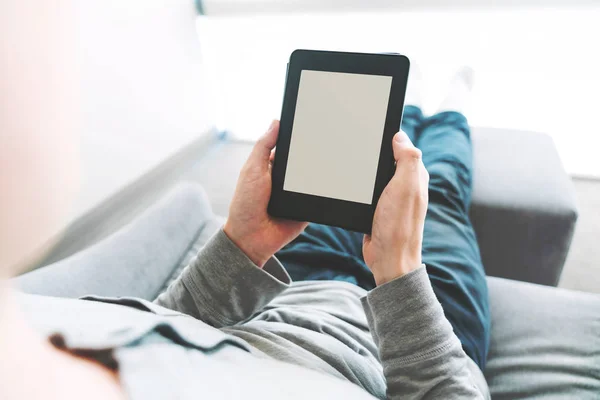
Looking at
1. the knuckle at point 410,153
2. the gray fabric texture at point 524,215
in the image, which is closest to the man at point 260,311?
the knuckle at point 410,153

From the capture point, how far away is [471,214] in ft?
3.25

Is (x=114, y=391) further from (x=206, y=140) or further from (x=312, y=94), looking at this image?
(x=206, y=140)

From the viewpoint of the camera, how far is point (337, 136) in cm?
56

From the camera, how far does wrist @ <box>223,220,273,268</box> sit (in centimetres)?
59

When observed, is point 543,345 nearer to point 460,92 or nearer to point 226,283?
point 226,283

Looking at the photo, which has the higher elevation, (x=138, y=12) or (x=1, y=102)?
(x=138, y=12)

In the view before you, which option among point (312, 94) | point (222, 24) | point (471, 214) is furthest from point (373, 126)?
point (222, 24)

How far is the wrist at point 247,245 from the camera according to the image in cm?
59

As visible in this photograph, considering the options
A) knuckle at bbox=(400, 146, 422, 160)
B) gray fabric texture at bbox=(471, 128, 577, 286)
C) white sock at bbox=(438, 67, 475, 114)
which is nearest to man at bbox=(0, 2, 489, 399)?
knuckle at bbox=(400, 146, 422, 160)

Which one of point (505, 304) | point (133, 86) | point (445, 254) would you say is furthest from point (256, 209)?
point (133, 86)

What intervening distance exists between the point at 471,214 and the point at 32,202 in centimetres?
94

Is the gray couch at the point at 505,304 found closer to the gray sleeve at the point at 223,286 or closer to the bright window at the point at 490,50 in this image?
the gray sleeve at the point at 223,286

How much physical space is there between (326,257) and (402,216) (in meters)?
0.32

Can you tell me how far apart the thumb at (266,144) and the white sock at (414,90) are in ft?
2.57
